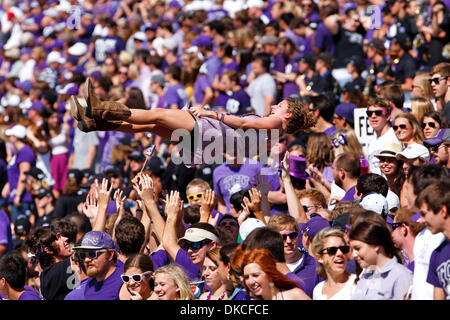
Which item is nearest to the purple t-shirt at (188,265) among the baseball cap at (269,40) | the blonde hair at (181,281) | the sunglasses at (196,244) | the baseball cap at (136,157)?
the sunglasses at (196,244)

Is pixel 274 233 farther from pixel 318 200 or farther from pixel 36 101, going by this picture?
pixel 36 101

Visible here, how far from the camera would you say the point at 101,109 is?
321 inches

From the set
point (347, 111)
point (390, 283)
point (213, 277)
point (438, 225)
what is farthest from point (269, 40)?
point (438, 225)

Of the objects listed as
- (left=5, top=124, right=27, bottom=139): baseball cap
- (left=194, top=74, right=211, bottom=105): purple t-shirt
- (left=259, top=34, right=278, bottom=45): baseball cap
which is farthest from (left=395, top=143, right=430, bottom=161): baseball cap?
(left=5, top=124, right=27, bottom=139): baseball cap

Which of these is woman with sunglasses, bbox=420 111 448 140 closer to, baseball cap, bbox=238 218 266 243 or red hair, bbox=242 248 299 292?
baseball cap, bbox=238 218 266 243

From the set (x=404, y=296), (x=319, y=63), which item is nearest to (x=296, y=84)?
(x=319, y=63)

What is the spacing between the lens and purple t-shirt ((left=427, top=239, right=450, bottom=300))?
594 centimetres

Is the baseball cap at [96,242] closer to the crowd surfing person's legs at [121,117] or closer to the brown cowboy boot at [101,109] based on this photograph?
the crowd surfing person's legs at [121,117]

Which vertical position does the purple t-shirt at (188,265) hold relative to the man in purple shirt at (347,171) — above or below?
below

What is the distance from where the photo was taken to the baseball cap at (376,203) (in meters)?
7.85

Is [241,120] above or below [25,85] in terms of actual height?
below

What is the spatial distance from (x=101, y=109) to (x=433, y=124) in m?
3.55

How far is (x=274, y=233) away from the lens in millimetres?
6781

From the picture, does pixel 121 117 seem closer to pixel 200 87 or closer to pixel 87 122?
pixel 87 122
